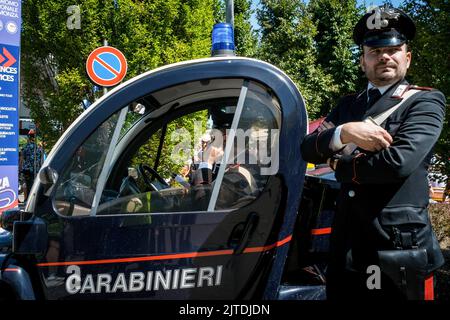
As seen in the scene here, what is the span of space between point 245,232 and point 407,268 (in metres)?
0.65

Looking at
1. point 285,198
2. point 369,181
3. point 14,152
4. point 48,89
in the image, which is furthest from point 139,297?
point 48,89

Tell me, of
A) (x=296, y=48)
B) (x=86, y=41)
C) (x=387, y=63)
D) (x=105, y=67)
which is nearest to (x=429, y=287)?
(x=387, y=63)

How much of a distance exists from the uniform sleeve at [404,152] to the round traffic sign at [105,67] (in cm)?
433

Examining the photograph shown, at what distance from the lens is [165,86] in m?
1.95

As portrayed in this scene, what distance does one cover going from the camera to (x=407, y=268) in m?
1.52

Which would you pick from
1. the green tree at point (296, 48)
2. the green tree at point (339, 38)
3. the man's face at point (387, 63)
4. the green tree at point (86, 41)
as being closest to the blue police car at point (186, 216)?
the man's face at point (387, 63)

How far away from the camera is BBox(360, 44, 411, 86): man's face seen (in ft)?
5.58

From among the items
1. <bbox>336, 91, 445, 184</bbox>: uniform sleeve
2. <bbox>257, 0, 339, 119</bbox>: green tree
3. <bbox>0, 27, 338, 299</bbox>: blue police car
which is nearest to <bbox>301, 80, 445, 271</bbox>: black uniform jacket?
<bbox>336, 91, 445, 184</bbox>: uniform sleeve

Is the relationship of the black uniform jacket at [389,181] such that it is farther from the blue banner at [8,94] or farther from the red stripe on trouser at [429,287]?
the blue banner at [8,94]

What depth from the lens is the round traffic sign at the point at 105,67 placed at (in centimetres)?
532

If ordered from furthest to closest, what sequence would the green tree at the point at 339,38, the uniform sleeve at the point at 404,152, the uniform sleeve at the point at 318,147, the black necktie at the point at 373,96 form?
the green tree at the point at 339,38, the black necktie at the point at 373,96, the uniform sleeve at the point at 318,147, the uniform sleeve at the point at 404,152

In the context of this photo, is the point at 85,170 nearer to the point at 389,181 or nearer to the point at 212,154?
the point at 212,154
